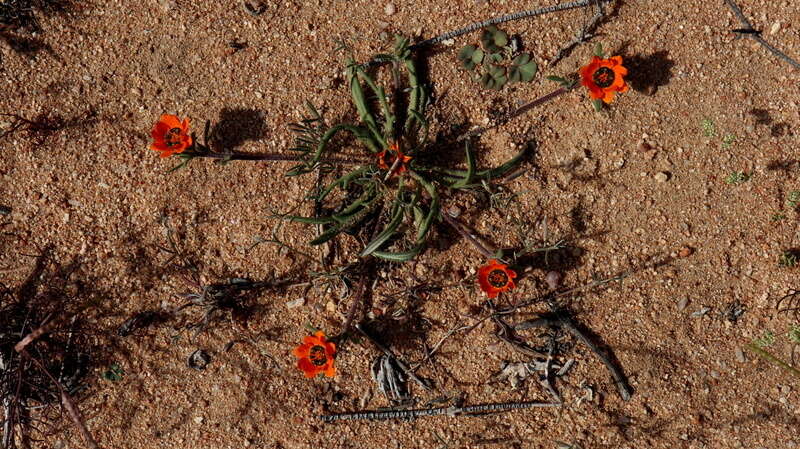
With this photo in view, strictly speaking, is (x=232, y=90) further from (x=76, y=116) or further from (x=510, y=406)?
(x=510, y=406)

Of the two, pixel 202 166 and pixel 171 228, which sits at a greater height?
pixel 202 166

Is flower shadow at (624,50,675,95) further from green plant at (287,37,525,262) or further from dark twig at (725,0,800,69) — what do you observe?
green plant at (287,37,525,262)

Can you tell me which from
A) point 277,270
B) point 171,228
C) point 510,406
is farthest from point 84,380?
point 510,406

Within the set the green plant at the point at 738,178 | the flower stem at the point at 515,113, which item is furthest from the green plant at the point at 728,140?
the flower stem at the point at 515,113

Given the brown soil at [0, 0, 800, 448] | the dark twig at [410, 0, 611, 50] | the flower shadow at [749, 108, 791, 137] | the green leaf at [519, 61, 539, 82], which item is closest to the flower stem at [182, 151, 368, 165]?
the brown soil at [0, 0, 800, 448]

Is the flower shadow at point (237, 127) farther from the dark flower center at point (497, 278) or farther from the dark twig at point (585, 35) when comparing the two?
the dark twig at point (585, 35)

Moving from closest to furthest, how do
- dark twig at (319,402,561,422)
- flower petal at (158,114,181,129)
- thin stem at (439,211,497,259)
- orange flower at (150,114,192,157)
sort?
orange flower at (150,114,192,157)
flower petal at (158,114,181,129)
thin stem at (439,211,497,259)
dark twig at (319,402,561,422)
